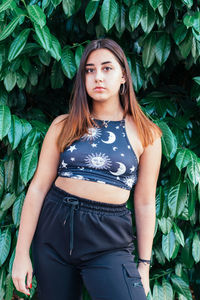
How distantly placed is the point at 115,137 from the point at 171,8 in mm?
780

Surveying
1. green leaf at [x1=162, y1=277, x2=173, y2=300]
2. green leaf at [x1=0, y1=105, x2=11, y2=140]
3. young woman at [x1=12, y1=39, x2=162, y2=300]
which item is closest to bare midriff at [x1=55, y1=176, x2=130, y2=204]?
young woman at [x1=12, y1=39, x2=162, y2=300]

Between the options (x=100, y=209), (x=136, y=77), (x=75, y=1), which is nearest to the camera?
(x=100, y=209)

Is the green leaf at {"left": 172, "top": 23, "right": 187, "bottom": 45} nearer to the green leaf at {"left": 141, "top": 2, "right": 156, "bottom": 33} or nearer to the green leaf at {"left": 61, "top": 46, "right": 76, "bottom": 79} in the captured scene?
the green leaf at {"left": 141, "top": 2, "right": 156, "bottom": 33}

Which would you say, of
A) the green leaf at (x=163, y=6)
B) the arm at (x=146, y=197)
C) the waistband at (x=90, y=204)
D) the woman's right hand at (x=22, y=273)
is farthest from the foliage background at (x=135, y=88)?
the woman's right hand at (x=22, y=273)

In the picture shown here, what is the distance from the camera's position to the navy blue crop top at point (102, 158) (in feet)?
5.08

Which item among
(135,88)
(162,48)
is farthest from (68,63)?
(162,48)

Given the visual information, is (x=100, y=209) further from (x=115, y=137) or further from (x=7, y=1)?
(x=7, y=1)

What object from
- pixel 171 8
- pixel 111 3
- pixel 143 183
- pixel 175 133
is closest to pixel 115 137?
pixel 143 183

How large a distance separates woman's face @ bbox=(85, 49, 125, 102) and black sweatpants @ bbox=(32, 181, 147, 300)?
440 millimetres

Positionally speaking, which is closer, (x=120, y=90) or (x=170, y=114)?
(x=120, y=90)

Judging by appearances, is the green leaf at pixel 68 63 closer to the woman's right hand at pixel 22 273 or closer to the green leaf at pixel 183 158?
the green leaf at pixel 183 158

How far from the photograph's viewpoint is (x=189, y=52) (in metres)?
1.94

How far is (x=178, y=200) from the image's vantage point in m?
1.84

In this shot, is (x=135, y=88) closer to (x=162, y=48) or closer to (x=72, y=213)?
(x=162, y=48)
